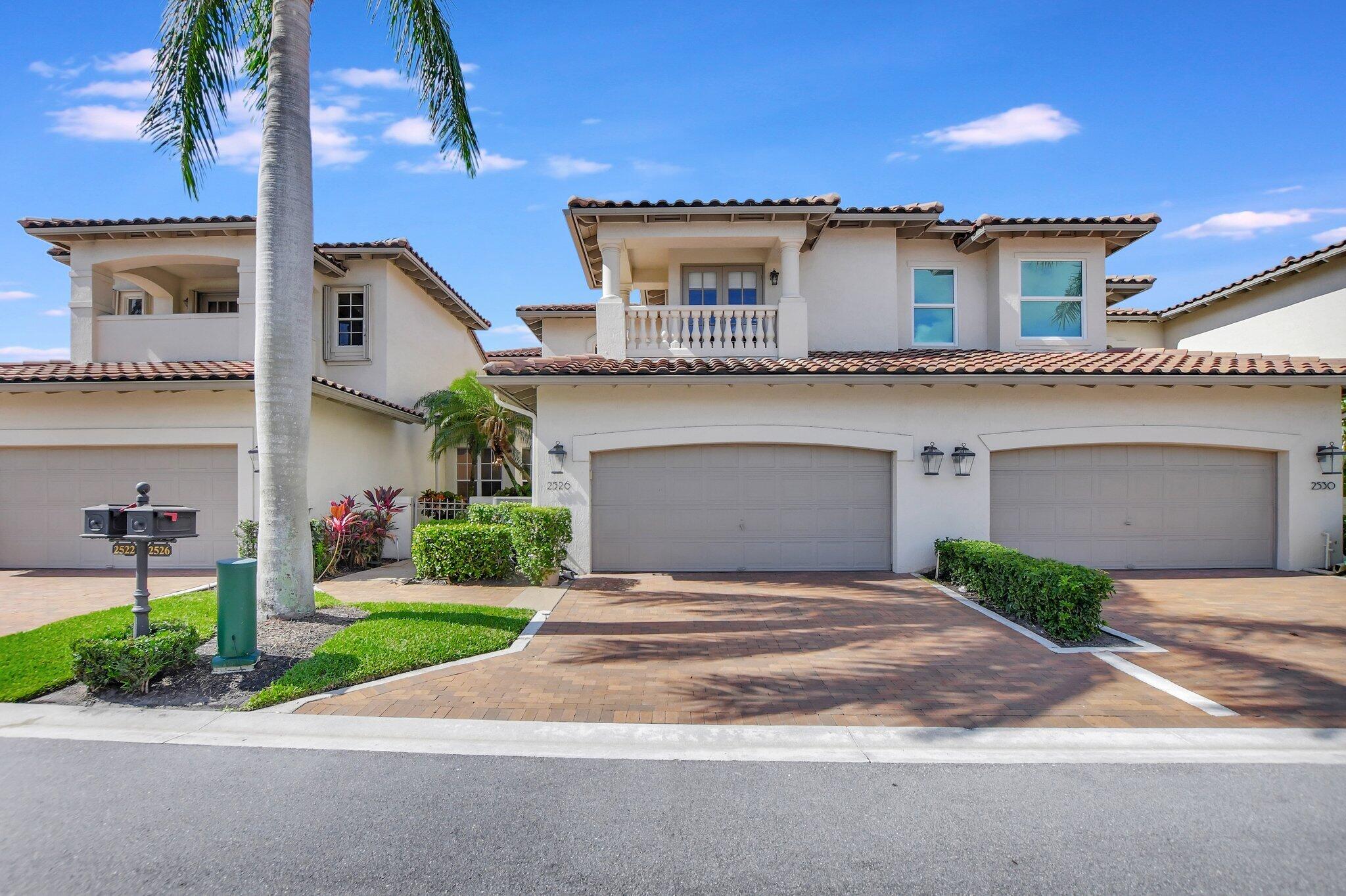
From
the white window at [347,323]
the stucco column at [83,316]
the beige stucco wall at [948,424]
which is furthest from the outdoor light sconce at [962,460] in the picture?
the stucco column at [83,316]

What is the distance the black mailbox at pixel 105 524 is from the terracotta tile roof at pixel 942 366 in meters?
5.84

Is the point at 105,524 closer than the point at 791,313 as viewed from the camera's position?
Yes

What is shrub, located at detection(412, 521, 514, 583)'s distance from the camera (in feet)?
35.9

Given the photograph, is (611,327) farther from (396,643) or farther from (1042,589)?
(1042,589)

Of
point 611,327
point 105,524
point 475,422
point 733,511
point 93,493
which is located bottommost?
point 733,511

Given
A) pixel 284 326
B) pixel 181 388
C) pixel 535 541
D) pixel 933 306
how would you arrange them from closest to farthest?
pixel 284 326
pixel 535 541
pixel 181 388
pixel 933 306

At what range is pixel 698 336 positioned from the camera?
12.9m

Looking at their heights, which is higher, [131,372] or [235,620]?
[131,372]

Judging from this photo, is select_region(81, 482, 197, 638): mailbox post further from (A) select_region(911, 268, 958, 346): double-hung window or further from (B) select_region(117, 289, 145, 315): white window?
(B) select_region(117, 289, 145, 315): white window

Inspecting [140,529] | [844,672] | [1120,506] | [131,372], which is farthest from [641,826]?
[131,372]

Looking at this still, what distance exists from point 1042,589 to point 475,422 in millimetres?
12830

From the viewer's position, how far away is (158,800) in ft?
13.9

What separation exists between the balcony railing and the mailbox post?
308 inches

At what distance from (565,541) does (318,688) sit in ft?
18.2
